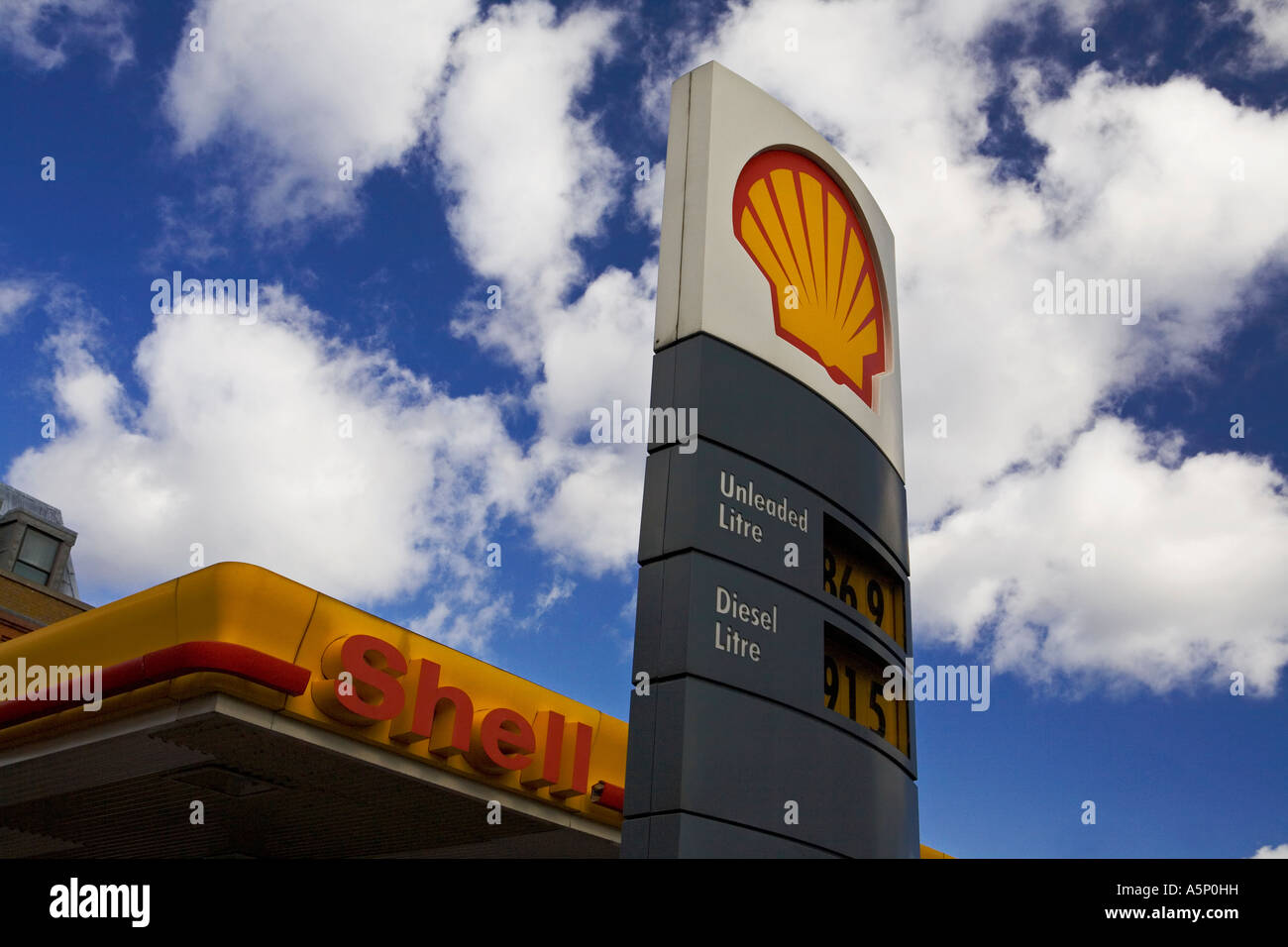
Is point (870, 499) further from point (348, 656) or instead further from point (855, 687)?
point (348, 656)

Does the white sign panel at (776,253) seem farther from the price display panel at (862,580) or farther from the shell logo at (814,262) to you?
the price display panel at (862,580)

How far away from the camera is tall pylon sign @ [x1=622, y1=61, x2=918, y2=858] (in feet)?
21.5

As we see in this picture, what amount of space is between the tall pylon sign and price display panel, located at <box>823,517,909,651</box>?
18mm

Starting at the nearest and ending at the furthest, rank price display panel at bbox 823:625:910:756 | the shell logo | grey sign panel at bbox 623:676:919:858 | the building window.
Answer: grey sign panel at bbox 623:676:919:858 → price display panel at bbox 823:625:910:756 → the shell logo → the building window

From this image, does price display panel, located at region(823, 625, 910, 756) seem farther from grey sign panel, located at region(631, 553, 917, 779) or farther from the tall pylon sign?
grey sign panel, located at region(631, 553, 917, 779)

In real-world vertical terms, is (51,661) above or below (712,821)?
above

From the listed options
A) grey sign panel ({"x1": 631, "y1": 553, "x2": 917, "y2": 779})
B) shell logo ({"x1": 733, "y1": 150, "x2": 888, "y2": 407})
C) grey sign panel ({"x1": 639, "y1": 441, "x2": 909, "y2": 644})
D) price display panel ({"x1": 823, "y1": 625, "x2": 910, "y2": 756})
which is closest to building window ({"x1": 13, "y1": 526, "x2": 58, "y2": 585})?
shell logo ({"x1": 733, "y1": 150, "x2": 888, "y2": 407})

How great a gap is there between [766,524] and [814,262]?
276 centimetres

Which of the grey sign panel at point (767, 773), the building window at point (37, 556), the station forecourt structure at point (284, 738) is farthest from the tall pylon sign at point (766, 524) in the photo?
the building window at point (37, 556)

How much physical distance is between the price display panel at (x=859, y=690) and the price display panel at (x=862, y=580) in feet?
1.01

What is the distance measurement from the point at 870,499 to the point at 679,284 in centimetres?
229

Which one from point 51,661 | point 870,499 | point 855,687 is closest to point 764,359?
point 870,499

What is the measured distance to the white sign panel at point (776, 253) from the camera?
26.0 ft

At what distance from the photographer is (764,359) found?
8.02m
